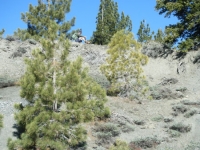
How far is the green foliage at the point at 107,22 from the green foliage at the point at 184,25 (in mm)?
8423

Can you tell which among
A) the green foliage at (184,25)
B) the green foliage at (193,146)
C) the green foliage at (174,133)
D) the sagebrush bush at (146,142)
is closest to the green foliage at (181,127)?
the green foliage at (174,133)

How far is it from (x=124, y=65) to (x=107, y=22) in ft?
53.7

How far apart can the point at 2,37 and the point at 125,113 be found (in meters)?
15.7

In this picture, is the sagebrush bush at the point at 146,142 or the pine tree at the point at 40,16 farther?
the pine tree at the point at 40,16

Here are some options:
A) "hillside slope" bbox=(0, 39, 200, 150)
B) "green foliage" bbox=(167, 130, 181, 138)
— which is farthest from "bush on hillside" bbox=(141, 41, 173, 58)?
"green foliage" bbox=(167, 130, 181, 138)

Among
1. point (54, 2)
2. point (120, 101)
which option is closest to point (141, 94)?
point (120, 101)

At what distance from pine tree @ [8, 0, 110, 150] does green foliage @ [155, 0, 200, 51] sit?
14124mm

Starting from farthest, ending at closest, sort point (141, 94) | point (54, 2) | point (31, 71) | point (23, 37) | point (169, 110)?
point (23, 37)
point (54, 2)
point (141, 94)
point (169, 110)
point (31, 71)

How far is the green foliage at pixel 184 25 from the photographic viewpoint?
25094 millimetres

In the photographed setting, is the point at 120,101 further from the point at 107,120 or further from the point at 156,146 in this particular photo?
the point at 156,146

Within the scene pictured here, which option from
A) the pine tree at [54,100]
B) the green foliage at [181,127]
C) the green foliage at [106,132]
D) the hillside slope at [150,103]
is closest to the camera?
the pine tree at [54,100]

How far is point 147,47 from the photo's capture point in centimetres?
2842

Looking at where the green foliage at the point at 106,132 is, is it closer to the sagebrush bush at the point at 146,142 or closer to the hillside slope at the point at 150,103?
the hillside slope at the point at 150,103

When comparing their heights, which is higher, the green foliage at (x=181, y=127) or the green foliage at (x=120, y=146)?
the green foliage at (x=181, y=127)
